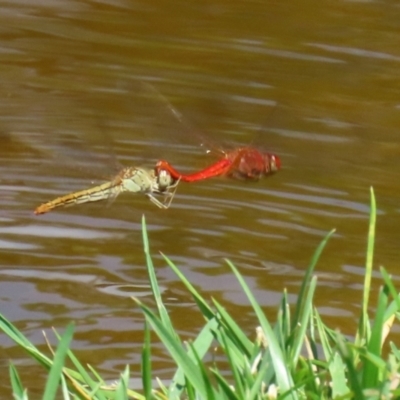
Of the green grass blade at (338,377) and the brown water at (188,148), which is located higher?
the green grass blade at (338,377)

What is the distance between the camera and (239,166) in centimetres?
287

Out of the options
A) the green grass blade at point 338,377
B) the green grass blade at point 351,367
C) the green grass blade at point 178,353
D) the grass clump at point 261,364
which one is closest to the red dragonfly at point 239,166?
the grass clump at point 261,364

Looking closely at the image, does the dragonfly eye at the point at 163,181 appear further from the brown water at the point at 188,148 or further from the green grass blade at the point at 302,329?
the green grass blade at the point at 302,329

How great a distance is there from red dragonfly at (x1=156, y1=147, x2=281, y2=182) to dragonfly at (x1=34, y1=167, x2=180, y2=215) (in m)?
0.03

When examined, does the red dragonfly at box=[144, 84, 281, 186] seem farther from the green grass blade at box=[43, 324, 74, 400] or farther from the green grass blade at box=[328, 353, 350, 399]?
the green grass blade at box=[43, 324, 74, 400]

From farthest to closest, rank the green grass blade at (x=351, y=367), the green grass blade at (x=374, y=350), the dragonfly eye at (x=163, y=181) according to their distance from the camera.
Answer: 1. the dragonfly eye at (x=163, y=181)
2. the green grass blade at (x=374, y=350)
3. the green grass blade at (x=351, y=367)

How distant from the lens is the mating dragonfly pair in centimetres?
274

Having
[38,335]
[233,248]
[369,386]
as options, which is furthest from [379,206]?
[369,386]

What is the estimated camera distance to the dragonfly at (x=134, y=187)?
2740 mm

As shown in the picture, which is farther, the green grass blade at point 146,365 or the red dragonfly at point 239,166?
the red dragonfly at point 239,166

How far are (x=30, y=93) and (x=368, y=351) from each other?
2343 millimetres

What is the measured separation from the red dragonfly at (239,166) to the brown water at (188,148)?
0.17 ft

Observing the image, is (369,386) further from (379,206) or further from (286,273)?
(379,206)

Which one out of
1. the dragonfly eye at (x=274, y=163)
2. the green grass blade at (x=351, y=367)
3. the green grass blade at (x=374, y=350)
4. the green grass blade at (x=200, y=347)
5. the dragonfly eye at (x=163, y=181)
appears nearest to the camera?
the green grass blade at (x=351, y=367)
